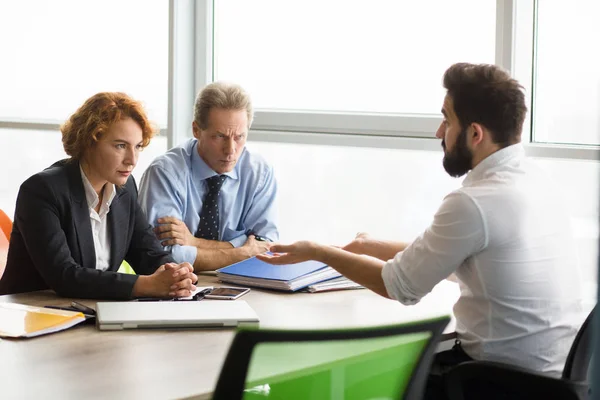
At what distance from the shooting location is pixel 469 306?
2299mm

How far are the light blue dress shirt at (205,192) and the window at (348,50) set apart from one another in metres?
0.76

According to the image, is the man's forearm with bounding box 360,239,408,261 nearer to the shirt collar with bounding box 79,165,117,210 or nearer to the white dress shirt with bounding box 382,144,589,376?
the white dress shirt with bounding box 382,144,589,376

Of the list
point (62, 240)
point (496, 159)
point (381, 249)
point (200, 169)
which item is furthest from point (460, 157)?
point (200, 169)

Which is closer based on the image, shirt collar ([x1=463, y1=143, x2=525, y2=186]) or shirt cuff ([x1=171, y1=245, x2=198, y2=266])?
shirt collar ([x1=463, y1=143, x2=525, y2=186])

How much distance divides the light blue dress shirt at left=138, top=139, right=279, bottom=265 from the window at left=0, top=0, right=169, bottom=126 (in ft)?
4.35

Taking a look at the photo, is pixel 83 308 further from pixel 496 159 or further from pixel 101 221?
pixel 496 159

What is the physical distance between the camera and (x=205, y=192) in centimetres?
348

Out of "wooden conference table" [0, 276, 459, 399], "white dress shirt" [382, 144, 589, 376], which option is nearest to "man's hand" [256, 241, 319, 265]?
"wooden conference table" [0, 276, 459, 399]

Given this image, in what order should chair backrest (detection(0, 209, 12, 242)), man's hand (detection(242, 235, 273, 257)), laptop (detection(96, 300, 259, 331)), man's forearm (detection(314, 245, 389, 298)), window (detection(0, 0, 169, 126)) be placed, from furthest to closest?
window (detection(0, 0, 169, 126)) < chair backrest (detection(0, 209, 12, 242)) < man's hand (detection(242, 235, 273, 257)) < man's forearm (detection(314, 245, 389, 298)) < laptop (detection(96, 300, 259, 331))

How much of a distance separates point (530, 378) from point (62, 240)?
1434 mm

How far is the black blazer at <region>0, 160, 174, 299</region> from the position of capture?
2557mm

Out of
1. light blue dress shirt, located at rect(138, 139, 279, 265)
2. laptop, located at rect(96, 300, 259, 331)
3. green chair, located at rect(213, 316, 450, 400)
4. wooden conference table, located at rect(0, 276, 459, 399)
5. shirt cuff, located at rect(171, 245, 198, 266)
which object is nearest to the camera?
green chair, located at rect(213, 316, 450, 400)

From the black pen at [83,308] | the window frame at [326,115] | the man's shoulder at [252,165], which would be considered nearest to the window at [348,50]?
the window frame at [326,115]

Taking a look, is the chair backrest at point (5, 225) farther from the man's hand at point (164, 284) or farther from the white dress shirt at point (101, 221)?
the man's hand at point (164, 284)
